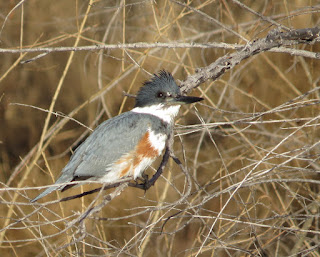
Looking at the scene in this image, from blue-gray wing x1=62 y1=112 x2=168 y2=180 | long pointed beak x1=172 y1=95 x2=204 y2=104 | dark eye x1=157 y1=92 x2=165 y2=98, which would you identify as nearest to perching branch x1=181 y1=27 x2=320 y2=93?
long pointed beak x1=172 y1=95 x2=204 y2=104

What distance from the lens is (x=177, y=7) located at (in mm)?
4285

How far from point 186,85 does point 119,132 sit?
0.45 m

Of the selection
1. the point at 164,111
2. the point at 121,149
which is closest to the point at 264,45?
the point at 164,111

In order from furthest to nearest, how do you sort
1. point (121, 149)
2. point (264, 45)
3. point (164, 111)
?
point (164, 111)
point (121, 149)
point (264, 45)

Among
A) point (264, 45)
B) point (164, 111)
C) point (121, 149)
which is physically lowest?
point (121, 149)

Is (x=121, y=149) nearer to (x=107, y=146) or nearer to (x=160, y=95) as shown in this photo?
(x=107, y=146)

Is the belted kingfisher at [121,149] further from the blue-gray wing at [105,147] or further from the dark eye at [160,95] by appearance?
the dark eye at [160,95]

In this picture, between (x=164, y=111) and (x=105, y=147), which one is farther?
(x=164, y=111)

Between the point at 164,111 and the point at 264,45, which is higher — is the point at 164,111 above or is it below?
below

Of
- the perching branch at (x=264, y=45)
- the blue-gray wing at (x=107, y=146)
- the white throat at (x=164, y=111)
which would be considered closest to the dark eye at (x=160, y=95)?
the white throat at (x=164, y=111)

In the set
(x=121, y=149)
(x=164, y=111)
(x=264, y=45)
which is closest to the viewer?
(x=264, y=45)

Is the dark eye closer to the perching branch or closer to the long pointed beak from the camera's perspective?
the long pointed beak

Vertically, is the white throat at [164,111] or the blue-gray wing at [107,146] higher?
the white throat at [164,111]

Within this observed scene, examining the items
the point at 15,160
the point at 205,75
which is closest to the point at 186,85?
the point at 205,75
